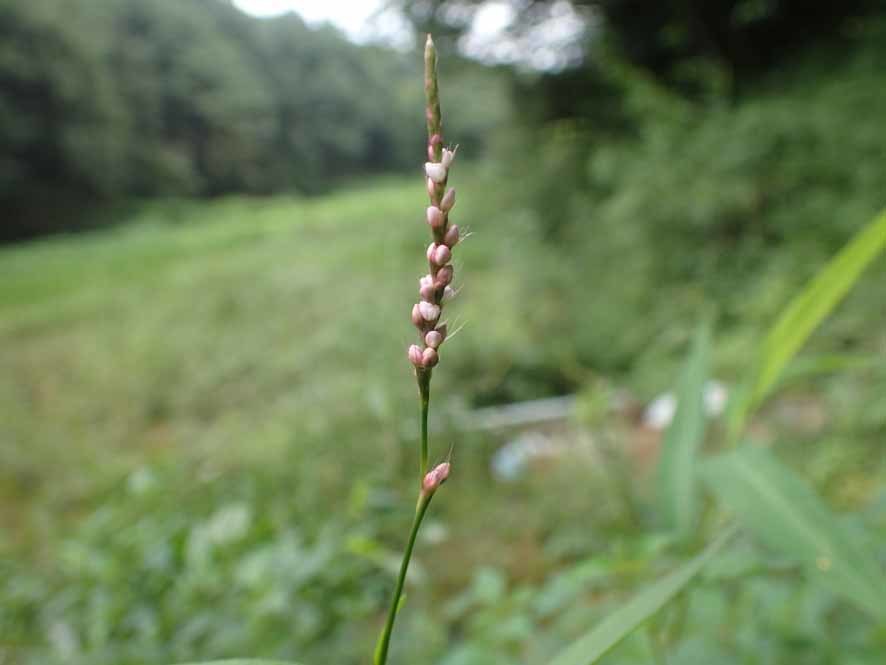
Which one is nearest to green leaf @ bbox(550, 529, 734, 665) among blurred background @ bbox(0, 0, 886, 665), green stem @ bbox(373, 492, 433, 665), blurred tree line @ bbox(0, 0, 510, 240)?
green stem @ bbox(373, 492, 433, 665)

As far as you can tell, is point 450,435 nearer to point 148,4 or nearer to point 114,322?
point 114,322

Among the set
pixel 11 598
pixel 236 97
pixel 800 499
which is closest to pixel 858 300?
pixel 800 499

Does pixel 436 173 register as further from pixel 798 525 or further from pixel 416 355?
pixel 798 525

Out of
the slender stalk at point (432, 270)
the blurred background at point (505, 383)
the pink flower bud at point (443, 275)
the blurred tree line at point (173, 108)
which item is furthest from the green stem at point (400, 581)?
the blurred tree line at point (173, 108)

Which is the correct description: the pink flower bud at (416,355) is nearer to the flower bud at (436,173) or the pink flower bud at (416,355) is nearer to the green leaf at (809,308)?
the flower bud at (436,173)

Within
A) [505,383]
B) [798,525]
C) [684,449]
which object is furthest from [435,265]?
[505,383]

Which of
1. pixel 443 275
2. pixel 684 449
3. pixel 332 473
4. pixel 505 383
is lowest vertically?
pixel 505 383

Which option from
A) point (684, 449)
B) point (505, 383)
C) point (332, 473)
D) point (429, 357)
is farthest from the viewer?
point (505, 383)
